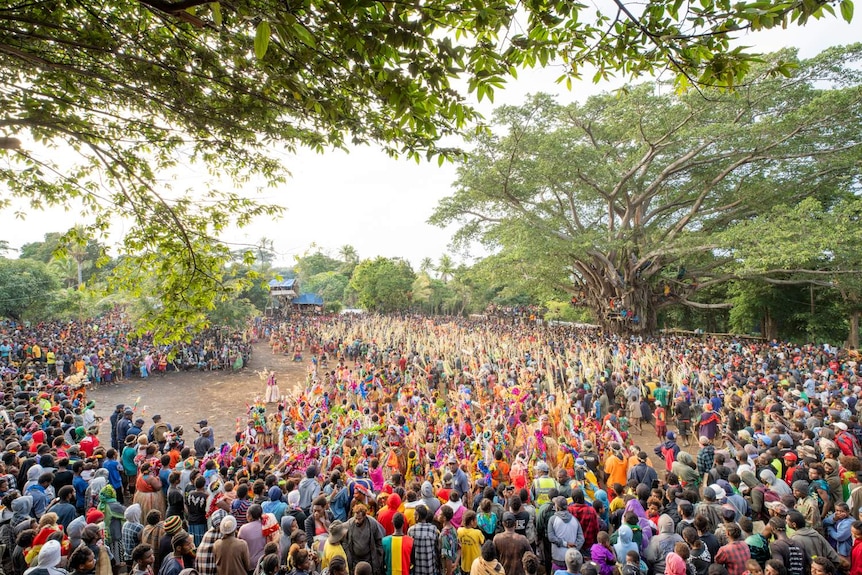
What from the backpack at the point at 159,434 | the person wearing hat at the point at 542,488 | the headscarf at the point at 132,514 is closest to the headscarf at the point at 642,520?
the person wearing hat at the point at 542,488

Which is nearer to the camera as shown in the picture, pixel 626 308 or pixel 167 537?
pixel 167 537

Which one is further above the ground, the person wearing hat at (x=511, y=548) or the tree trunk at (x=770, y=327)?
the tree trunk at (x=770, y=327)

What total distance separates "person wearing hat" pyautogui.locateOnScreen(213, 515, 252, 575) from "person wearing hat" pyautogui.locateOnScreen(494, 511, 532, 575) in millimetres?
2363

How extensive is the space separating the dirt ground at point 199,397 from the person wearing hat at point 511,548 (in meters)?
5.80

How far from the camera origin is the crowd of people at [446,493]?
390 cm

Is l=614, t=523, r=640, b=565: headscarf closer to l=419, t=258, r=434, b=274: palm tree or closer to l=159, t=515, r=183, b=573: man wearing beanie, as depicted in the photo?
l=159, t=515, r=183, b=573: man wearing beanie

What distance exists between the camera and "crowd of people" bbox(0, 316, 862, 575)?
12.8 feet

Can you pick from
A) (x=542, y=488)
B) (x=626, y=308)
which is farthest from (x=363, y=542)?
(x=626, y=308)

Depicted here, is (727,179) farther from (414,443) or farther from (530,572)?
(530,572)

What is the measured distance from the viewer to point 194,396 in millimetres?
14461

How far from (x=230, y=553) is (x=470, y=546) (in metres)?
2.28

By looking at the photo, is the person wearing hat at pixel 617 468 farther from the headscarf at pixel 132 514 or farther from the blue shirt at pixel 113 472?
the blue shirt at pixel 113 472

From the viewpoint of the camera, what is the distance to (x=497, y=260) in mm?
23016

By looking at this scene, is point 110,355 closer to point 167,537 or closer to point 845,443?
point 167,537
